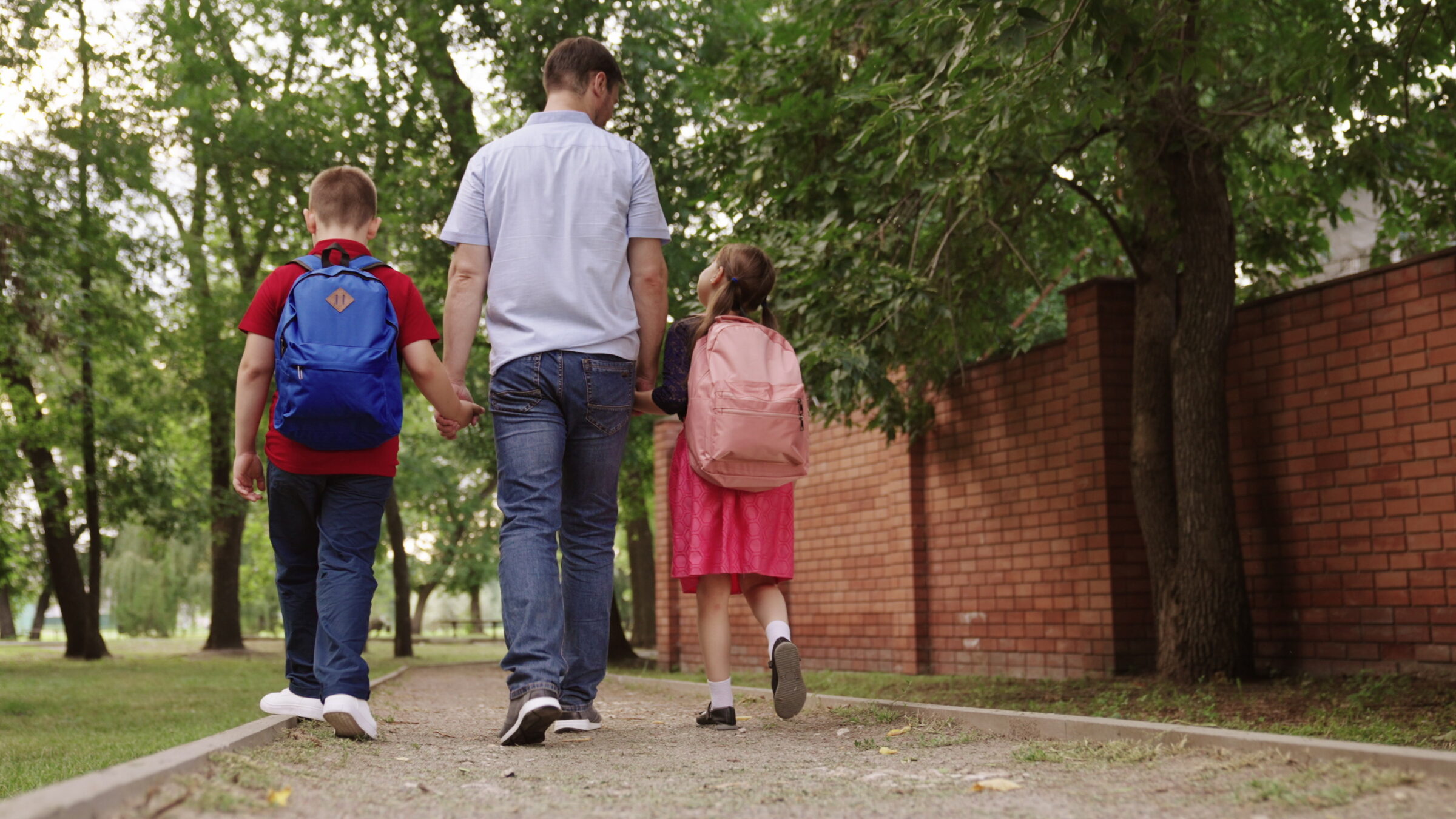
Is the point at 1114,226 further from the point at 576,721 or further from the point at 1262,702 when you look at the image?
the point at 576,721

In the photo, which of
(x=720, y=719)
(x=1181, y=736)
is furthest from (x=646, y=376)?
(x=1181, y=736)

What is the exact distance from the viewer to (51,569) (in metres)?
21.6

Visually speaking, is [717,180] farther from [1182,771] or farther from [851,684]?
[1182,771]

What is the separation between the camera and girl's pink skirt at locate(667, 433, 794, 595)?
479cm

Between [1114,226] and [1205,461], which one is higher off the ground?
[1114,226]

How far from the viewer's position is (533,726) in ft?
12.8

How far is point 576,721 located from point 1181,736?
6.71 ft

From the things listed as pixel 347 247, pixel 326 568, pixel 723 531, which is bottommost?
pixel 326 568

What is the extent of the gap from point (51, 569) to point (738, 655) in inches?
572

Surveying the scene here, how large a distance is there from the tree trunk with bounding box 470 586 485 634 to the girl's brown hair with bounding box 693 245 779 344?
133ft

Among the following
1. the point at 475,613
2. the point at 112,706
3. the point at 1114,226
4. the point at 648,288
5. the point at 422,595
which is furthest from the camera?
the point at 475,613

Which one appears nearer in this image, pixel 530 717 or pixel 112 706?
pixel 530 717

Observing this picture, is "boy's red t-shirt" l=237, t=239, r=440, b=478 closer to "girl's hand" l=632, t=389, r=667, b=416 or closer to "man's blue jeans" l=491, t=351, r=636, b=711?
"man's blue jeans" l=491, t=351, r=636, b=711

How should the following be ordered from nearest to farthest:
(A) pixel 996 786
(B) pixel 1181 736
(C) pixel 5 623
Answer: (A) pixel 996 786 < (B) pixel 1181 736 < (C) pixel 5 623
